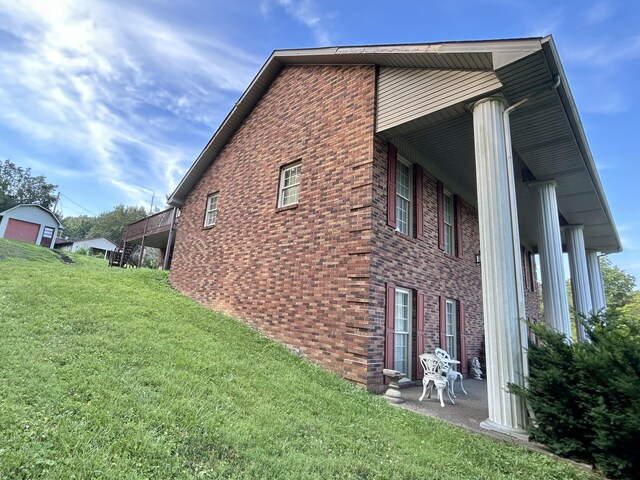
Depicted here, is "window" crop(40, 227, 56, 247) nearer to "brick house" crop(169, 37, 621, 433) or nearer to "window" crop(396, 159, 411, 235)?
"brick house" crop(169, 37, 621, 433)

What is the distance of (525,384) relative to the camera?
4.51 metres

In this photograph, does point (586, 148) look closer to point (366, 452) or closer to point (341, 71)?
point (341, 71)

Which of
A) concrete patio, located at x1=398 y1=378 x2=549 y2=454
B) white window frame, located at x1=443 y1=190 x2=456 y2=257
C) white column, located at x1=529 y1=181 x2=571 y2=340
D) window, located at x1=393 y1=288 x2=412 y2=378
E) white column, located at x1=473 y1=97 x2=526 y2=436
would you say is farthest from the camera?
white window frame, located at x1=443 y1=190 x2=456 y2=257

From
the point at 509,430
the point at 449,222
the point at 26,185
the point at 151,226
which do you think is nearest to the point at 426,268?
the point at 449,222

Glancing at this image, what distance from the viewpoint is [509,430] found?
436 cm

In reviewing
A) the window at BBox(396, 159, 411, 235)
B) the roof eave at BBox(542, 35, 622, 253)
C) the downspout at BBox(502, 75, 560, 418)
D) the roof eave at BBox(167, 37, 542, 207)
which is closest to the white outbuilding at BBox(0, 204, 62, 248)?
the roof eave at BBox(167, 37, 542, 207)

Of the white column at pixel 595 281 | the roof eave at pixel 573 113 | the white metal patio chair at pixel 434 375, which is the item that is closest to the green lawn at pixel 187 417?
the white metal patio chair at pixel 434 375

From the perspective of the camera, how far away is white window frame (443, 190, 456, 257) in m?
9.71

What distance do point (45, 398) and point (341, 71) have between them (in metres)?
8.19

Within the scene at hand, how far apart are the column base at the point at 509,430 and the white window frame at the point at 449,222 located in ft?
18.6

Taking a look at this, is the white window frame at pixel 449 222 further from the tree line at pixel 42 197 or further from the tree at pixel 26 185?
the tree at pixel 26 185

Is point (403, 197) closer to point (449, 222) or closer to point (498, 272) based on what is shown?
point (449, 222)

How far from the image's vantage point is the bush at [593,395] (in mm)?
3281

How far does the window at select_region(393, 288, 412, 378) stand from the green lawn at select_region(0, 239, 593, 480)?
192 cm
